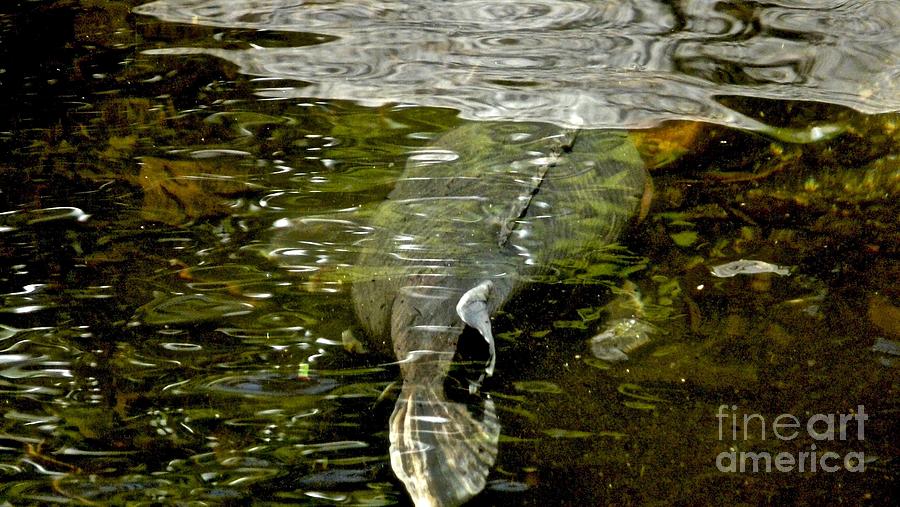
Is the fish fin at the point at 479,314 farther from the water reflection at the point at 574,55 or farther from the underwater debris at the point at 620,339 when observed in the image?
the water reflection at the point at 574,55

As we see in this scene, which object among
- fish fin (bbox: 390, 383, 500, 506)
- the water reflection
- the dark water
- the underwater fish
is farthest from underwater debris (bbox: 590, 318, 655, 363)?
the water reflection

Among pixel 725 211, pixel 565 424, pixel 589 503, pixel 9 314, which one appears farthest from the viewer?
pixel 725 211

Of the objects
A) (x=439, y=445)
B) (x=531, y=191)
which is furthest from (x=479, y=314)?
(x=531, y=191)

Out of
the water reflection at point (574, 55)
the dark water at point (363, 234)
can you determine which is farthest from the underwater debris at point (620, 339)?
the water reflection at point (574, 55)

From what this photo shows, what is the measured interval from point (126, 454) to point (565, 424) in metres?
1.46

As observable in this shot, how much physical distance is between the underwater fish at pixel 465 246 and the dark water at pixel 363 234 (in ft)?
0.30

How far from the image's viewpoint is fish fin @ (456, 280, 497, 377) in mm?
2783

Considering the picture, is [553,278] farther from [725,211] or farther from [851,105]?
[851,105]

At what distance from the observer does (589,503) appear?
2543 millimetres

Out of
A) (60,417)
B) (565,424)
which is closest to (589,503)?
(565,424)

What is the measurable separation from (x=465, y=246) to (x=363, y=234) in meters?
0.50

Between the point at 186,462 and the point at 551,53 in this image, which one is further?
the point at 551,53

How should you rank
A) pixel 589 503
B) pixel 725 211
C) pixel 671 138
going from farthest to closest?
pixel 671 138
pixel 725 211
pixel 589 503

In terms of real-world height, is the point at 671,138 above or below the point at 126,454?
above
